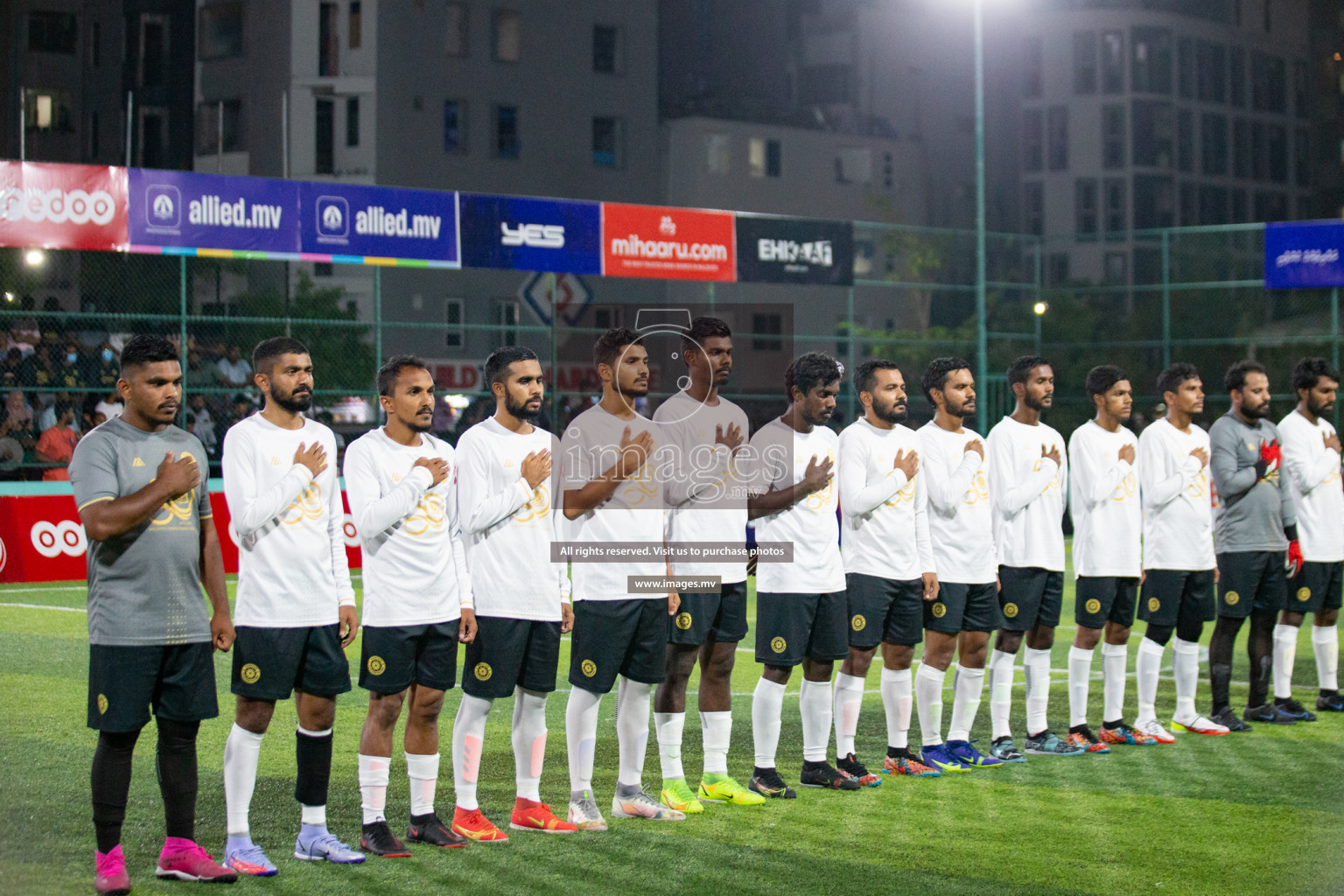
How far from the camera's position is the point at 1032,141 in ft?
251

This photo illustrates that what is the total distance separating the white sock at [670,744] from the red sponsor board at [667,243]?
15.6 meters

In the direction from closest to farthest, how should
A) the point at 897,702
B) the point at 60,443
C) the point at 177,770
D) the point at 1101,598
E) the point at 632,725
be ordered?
1. the point at 177,770
2. the point at 632,725
3. the point at 897,702
4. the point at 1101,598
5. the point at 60,443

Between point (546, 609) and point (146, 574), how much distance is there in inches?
71.1

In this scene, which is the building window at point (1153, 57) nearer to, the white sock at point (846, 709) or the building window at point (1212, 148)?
the building window at point (1212, 148)

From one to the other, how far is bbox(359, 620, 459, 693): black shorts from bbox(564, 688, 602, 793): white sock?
741 mm

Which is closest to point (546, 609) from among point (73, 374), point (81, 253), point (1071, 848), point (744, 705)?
point (1071, 848)

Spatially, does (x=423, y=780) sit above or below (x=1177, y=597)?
below

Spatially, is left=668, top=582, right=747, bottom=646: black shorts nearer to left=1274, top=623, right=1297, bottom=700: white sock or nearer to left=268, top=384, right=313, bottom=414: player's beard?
left=268, top=384, right=313, bottom=414: player's beard

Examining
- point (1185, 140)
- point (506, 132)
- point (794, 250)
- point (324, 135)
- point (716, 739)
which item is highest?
point (1185, 140)

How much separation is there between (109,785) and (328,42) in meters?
45.0

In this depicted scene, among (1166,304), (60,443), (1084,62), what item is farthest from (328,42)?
(1084,62)

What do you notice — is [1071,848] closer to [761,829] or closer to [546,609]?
[761,829]

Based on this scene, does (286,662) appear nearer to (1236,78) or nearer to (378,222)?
(378,222)

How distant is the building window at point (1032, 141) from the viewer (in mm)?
75875
